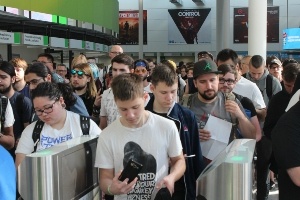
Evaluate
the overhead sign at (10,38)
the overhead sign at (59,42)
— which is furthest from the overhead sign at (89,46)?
the overhead sign at (10,38)

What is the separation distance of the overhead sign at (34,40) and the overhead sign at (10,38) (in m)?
0.44

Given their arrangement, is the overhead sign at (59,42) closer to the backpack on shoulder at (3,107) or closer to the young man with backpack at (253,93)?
the young man with backpack at (253,93)

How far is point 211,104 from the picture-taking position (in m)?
3.50

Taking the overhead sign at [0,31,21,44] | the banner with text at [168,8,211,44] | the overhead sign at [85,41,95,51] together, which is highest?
the banner with text at [168,8,211,44]

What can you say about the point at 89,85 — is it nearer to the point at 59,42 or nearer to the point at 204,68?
the point at 204,68

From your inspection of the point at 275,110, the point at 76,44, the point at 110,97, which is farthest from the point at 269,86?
the point at 76,44

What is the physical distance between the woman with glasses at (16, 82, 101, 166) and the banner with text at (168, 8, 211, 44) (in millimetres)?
30588

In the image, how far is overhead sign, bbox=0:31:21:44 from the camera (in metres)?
11.1

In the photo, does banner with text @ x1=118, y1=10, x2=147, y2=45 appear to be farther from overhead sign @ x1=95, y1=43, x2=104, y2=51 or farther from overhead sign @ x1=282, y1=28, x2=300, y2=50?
overhead sign @ x1=95, y1=43, x2=104, y2=51

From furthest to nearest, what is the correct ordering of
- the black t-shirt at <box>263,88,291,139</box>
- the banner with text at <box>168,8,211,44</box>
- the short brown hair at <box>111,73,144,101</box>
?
the banner with text at <box>168,8,211,44</box>
the black t-shirt at <box>263,88,291,139</box>
the short brown hair at <box>111,73,144,101</box>

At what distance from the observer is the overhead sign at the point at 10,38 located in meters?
11.1

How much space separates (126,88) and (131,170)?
465 millimetres

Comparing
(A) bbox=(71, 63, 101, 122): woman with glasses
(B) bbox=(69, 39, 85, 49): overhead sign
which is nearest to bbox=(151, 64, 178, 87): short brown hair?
(A) bbox=(71, 63, 101, 122): woman with glasses

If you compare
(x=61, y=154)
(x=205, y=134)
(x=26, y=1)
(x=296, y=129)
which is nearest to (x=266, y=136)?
(x=205, y=134)
